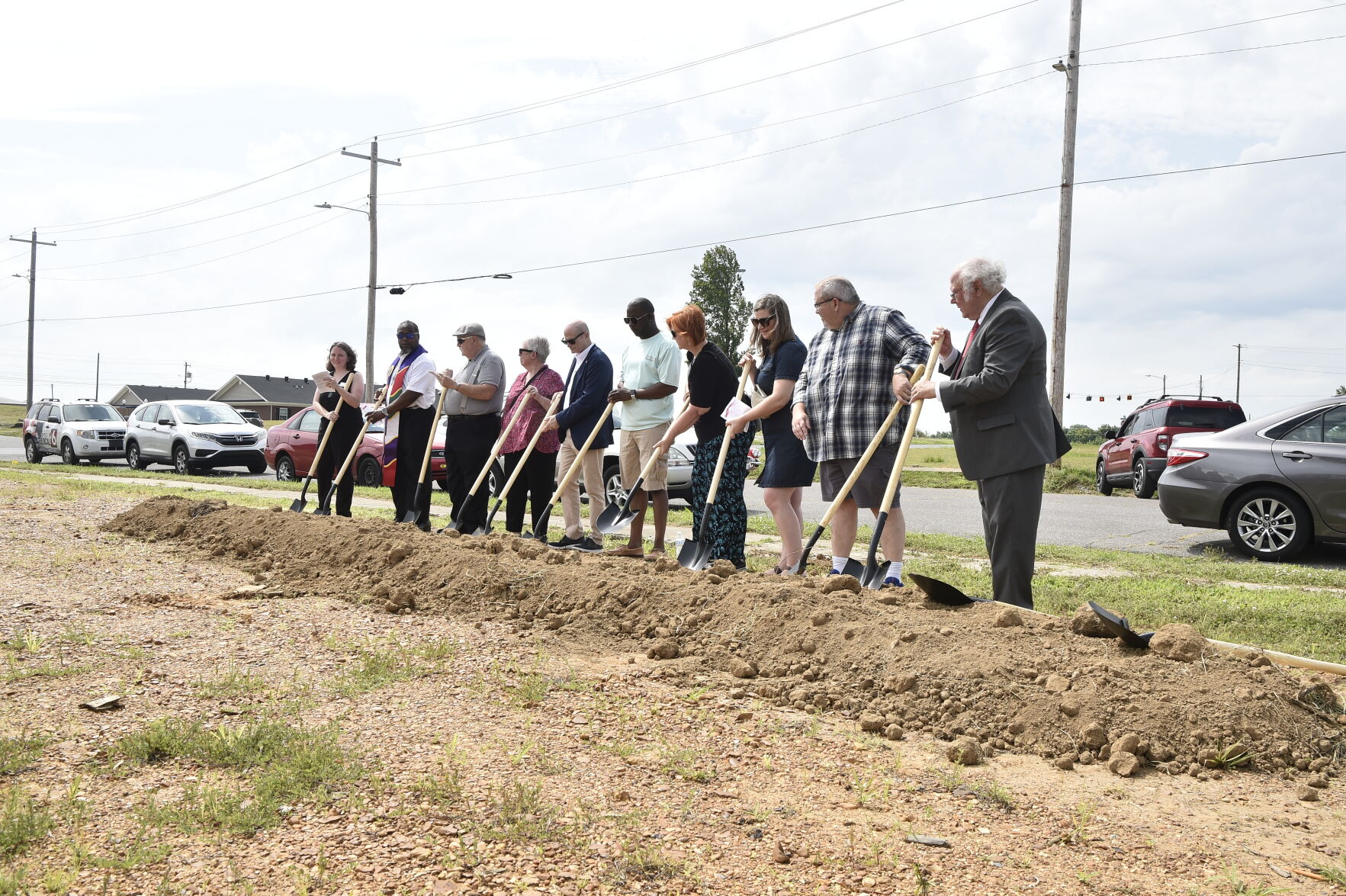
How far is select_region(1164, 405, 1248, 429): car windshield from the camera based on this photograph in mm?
17406

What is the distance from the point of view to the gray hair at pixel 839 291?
Answer: 6082mm

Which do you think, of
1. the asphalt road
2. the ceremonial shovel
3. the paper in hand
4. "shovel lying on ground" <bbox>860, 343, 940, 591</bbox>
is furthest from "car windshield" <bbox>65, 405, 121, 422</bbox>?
"shovel lying on ground" <bbox>860, 343, 940, 591</bbox>

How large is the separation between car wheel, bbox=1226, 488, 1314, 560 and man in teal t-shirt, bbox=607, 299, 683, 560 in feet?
19.4

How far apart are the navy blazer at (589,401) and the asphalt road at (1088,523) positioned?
278 centimetres

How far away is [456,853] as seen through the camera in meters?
2.75

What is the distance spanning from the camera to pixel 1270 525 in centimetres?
991

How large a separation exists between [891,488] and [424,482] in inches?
188

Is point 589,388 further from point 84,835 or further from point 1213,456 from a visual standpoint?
point 1213,456

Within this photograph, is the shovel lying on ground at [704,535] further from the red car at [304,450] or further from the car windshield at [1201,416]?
the car windshield at [1201,416]

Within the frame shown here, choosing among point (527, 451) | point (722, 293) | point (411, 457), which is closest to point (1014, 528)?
point (527, 451)

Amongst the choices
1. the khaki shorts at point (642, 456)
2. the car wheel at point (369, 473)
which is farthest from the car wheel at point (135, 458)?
the khaki shorts at point (642, 456)

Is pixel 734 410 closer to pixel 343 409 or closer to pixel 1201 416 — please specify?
pixel 343 409

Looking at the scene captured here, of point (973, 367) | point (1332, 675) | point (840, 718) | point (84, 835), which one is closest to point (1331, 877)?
point (840, 718)

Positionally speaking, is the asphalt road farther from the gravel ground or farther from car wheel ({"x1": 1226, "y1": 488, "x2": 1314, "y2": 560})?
the gravel ground
